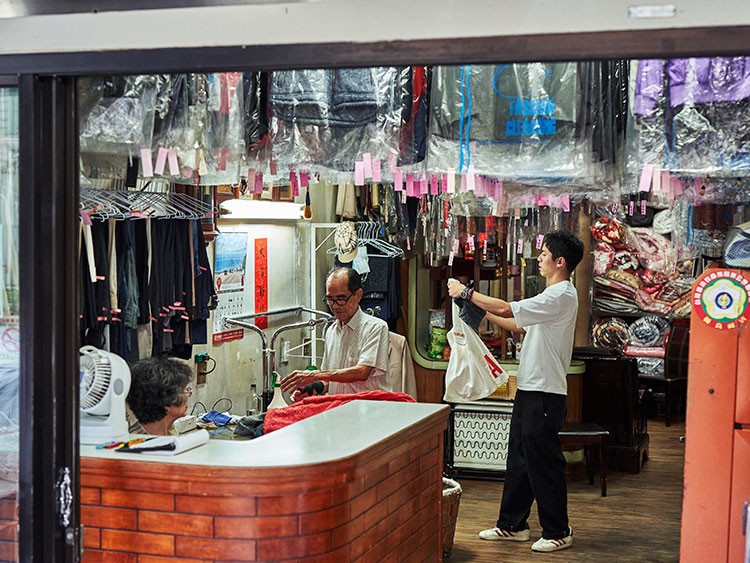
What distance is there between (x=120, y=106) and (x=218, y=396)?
153 inches

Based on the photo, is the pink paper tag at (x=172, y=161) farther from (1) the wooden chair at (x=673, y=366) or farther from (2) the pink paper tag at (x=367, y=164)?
(1) the wooden chair at (x=673, y=366)

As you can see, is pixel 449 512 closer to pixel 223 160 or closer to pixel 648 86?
pixel 223 160

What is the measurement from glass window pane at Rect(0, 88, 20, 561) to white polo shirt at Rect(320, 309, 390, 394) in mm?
3350

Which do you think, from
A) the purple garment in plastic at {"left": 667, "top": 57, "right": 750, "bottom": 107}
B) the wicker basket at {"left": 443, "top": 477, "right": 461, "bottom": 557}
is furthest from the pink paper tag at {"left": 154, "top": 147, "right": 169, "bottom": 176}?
the wicker basket at {"left": 443, "top": 477, "right": 461, "bottom": 557}

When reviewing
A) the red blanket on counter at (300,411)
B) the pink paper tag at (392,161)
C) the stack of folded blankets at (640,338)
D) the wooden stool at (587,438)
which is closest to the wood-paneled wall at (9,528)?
the red blanket on counter at (300,411)

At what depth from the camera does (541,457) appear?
246 inches

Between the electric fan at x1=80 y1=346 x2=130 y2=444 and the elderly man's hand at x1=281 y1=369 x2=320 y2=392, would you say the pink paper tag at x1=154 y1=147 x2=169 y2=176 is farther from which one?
the elderly man's hand at x1=281 y1=369 x2=320 y2=392

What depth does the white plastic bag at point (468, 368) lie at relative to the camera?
22.4ft

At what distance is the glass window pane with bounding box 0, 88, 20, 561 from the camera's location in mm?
3010

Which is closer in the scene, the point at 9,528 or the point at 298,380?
the point at 9,528

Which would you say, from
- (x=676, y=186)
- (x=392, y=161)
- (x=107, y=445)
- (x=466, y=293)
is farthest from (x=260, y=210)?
(x=107, y=445)

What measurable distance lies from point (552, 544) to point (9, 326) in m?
4.17

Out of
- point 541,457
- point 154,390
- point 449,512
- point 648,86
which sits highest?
point 648,86

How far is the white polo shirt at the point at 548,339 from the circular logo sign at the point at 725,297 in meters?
1.34
